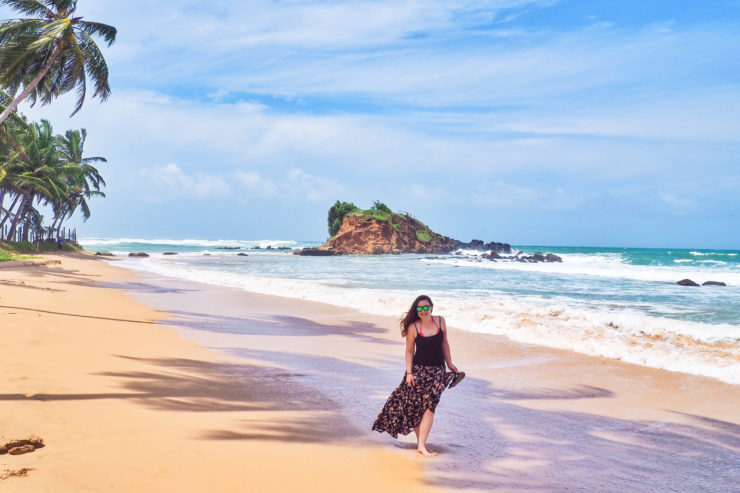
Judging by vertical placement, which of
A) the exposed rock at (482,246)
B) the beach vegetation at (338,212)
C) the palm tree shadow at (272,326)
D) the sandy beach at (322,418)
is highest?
the beach vegetation at (338,212)

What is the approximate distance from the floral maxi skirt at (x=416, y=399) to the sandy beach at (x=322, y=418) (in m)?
0.21

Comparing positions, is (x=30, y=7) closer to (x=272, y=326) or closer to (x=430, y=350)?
(x=272, y=326)

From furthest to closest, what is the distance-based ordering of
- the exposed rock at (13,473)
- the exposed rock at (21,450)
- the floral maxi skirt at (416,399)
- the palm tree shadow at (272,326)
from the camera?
1. the palm tree shadow at (272,326)
2. the floral maxi skirt at (416,399)
3. the exposed rock at (21,450)
4. the exposed rock at (13,473)

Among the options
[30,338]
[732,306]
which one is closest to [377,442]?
[30,338]

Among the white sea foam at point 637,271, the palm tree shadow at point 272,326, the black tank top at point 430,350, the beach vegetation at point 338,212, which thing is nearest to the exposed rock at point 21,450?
the black tank top at point 430,350

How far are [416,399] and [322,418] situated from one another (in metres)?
1.26

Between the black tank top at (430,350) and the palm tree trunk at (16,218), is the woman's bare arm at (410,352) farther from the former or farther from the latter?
the palm tree trunk at (16,218)

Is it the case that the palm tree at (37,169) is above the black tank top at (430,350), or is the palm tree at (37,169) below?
above

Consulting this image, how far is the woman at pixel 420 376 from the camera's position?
16.8ft

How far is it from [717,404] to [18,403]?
7.93 metres

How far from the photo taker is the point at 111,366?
7.71 meters

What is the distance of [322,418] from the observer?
589cm

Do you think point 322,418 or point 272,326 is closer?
point 322,418

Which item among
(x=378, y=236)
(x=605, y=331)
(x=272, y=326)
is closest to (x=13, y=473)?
(x=272, y=326)
